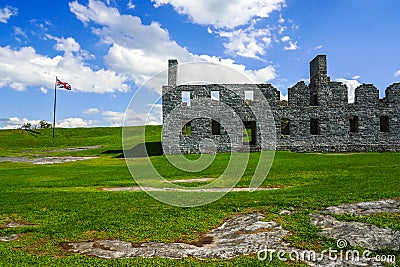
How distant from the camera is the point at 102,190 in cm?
1772

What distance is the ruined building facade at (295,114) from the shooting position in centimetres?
3956

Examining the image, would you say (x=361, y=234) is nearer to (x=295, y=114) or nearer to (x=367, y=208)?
(x=367, y=208)

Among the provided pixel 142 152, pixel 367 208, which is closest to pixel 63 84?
pixel 142 152

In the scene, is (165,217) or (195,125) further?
(195,125)

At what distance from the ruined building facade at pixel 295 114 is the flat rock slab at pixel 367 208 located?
27.3 m

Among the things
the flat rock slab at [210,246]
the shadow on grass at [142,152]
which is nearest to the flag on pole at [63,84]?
the shadow on grass at [142,152]

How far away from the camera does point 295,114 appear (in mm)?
39969

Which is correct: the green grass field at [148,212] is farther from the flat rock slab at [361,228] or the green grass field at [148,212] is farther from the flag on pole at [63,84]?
the flag on pole at [63,84]

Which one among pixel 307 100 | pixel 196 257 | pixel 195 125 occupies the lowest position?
pixel 196 257

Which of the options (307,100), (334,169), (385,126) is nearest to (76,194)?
(334,169)

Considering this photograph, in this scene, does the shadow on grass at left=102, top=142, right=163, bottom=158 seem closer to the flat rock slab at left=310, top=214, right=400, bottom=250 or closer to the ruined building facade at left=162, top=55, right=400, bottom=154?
the ruined building facade at left=162, top=55, right=400, bottom=154

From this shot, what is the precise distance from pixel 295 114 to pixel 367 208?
2969 centimetres

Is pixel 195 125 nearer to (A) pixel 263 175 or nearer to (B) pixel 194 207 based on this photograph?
(A) pixel 263 175

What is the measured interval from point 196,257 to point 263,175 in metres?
13.5
